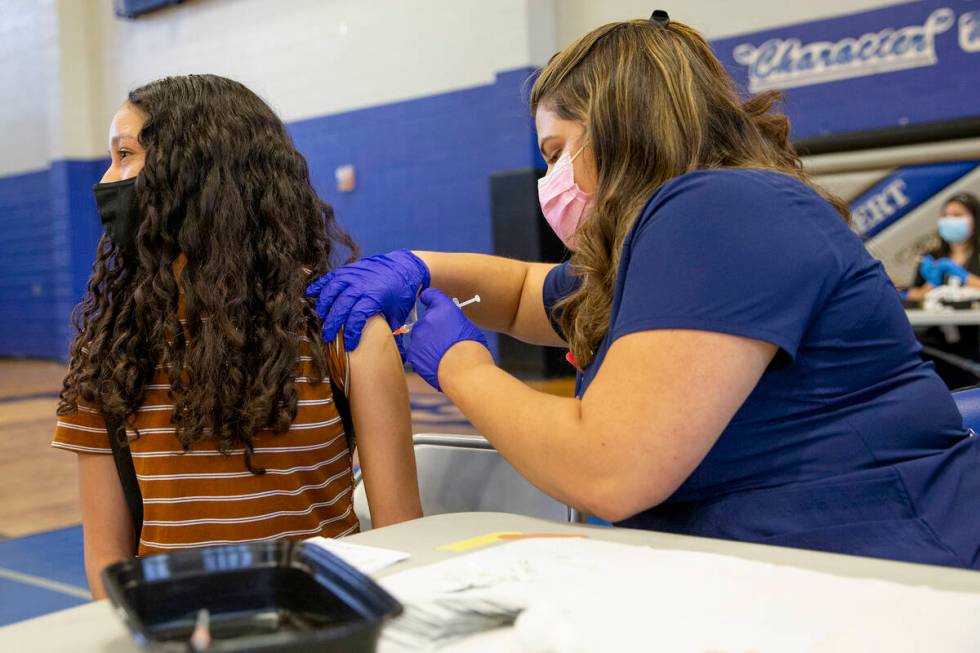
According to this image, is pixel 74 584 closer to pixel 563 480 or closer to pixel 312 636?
pixel 563 480

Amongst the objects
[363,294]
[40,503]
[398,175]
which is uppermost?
[398,175]

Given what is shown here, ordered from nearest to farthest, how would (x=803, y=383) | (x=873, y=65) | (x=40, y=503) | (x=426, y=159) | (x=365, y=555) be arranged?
1. (x=365, y=555)
2. (x=803, y=383)
3. (x=40, y=503)
4. (x=873, y=65)
5. (x=426, y=159)

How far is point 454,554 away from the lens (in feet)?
3.08

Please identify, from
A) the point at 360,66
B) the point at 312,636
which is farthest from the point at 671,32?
the point at 360,66

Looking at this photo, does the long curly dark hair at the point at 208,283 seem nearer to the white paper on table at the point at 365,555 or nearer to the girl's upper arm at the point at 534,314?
the white paper on table at the point at 365,555

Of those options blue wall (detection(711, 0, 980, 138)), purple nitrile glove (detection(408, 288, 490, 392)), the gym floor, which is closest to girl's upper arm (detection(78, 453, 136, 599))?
purple nitrile glove (detection(408, 288, 490, 392))

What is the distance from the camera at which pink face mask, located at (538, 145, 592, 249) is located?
4.42 feet

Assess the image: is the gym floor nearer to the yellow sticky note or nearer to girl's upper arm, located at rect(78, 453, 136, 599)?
girl's upper arm, located at rect(78, 453, 136, 599)

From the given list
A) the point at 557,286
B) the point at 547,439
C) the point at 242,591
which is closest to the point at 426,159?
the point at 557,286

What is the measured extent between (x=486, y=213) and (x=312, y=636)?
6.35m

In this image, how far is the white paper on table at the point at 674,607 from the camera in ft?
2.22

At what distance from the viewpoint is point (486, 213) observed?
22.4 ft

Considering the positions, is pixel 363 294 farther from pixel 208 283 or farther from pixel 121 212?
pixel 121 212

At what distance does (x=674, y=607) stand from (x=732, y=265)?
0.37 meters
